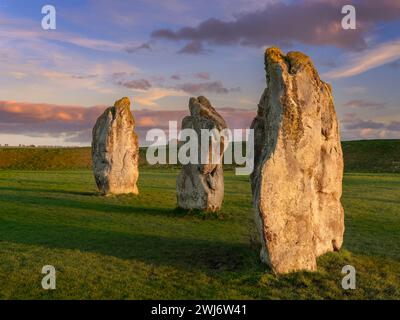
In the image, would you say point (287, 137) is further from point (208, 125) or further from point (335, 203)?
point (208, 125)

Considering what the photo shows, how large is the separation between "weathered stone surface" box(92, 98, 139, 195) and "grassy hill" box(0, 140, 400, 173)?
53.2m

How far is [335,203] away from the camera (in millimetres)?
16469

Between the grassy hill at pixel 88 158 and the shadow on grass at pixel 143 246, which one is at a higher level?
the grassy hill at pixel 88 158

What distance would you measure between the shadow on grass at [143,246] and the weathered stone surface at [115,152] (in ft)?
36.9

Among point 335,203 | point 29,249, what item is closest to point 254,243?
point 335,203

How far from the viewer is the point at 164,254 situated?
16.6 metres

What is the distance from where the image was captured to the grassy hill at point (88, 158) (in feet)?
282

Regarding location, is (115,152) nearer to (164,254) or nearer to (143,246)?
(143,246)

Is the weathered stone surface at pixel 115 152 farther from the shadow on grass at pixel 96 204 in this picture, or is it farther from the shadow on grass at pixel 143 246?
the shadow on grass at pixel 143 246

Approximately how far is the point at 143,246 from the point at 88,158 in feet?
300

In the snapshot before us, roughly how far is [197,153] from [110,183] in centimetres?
1031

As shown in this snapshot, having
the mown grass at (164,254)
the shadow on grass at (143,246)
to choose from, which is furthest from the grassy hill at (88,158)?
the shadow on grass at (143,246)

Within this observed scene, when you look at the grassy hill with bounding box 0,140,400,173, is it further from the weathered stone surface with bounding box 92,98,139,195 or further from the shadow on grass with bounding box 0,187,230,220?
the weathered stone surface with bounding box 92,98,139,195
